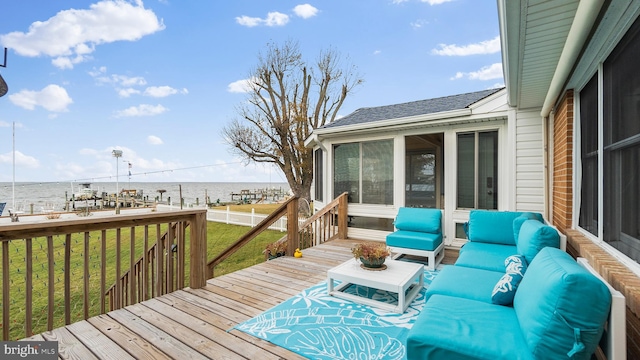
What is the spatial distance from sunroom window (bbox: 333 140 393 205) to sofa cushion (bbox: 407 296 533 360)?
13.5 feet

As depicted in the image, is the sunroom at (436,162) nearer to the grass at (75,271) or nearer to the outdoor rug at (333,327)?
the outdoor rug at (333,327)

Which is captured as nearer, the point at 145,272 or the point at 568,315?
the point at 568,315

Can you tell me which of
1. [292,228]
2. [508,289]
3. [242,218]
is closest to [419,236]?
[292,228]

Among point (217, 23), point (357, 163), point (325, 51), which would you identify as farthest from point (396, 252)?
point (325, 51)

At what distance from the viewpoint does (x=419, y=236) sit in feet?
14.6

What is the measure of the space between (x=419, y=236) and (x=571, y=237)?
1.96 meters

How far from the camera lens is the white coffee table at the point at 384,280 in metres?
2.82

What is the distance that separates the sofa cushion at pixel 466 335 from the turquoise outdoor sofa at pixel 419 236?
2.44 meters

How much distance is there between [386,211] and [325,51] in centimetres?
1175

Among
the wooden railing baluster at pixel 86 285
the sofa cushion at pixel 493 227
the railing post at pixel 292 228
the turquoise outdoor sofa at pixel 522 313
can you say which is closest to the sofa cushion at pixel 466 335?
the turquoise outdoor sofa at pixel 522 313

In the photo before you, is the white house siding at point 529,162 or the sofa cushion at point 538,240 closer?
the sofa cushion at point 538,240

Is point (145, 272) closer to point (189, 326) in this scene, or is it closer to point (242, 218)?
point (189, 326)

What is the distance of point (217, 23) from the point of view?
464 inches

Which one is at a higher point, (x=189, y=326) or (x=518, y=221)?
(x=518, y=221)
